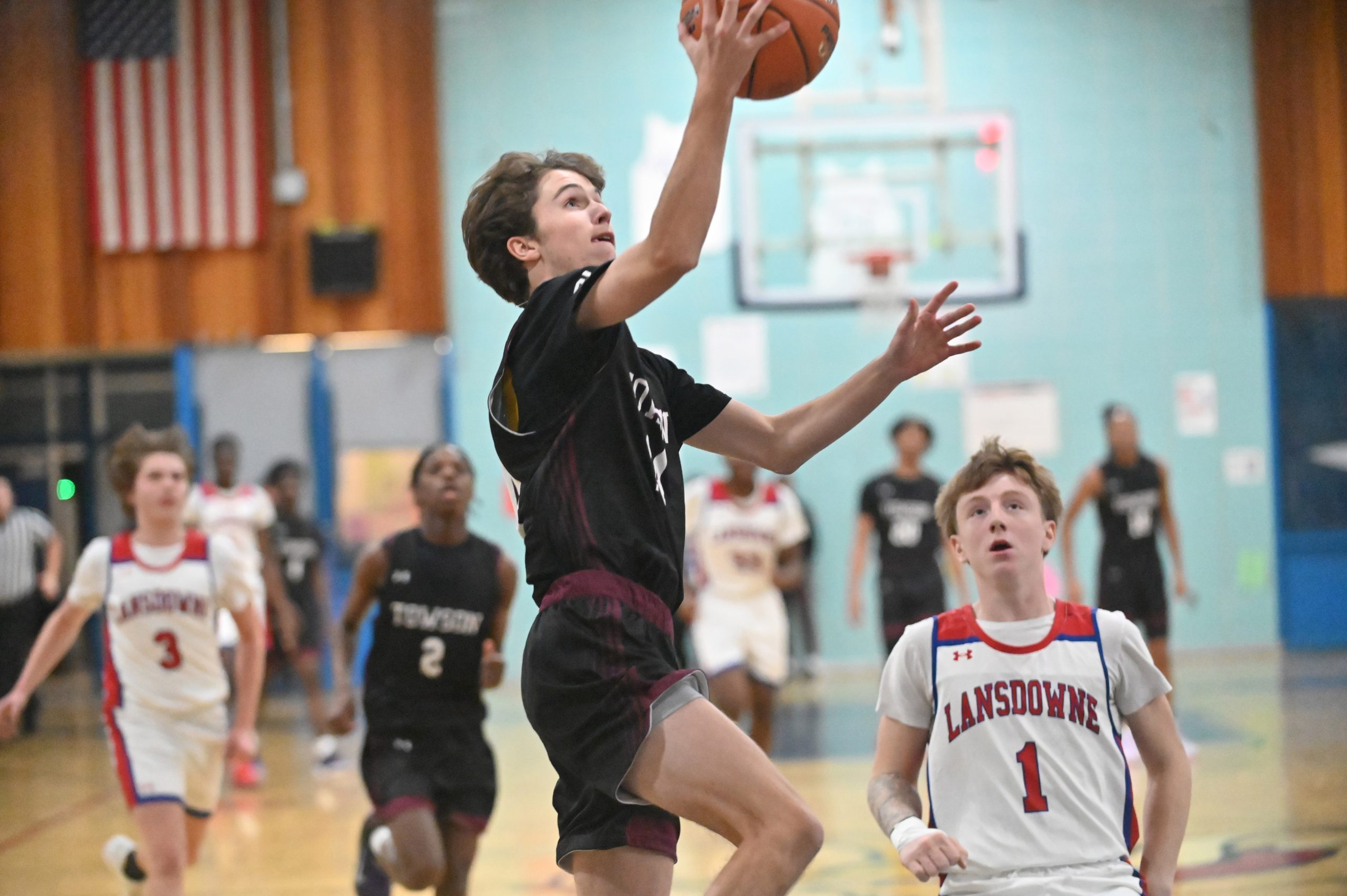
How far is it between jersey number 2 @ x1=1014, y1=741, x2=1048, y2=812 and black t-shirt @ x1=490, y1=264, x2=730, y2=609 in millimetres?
767

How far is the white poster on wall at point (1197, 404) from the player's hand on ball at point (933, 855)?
A: 412 inches

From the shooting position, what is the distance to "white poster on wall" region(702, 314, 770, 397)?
11.9m

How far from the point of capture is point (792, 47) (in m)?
2.74

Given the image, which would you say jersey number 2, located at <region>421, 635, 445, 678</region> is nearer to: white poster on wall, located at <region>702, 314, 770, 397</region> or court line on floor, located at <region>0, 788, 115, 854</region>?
court line on floor, located at <region>0, 788, 115, 854</region>

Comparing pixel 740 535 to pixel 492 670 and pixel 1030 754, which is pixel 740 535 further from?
pixel 1030 754

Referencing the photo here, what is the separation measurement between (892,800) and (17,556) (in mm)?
8853

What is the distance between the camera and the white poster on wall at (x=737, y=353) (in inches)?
470

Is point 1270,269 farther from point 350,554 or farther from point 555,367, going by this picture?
point 555,367

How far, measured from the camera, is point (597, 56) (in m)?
12.2

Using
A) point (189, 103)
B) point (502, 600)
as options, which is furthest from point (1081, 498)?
point (189, 103)

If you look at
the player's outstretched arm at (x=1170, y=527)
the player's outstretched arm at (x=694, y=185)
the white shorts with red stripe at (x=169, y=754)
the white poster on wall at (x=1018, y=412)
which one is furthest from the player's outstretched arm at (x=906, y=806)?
the white poster on wall at (x=1018, y=412)

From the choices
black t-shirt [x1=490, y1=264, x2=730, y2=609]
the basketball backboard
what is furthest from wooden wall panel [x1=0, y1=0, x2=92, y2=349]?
black t-shirt [x1=490, y1=264, x2=730, y2=609]

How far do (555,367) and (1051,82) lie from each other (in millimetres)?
10952

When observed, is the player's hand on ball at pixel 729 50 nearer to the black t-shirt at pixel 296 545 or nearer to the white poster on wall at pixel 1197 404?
the black t-shirt at pixel 296 545
